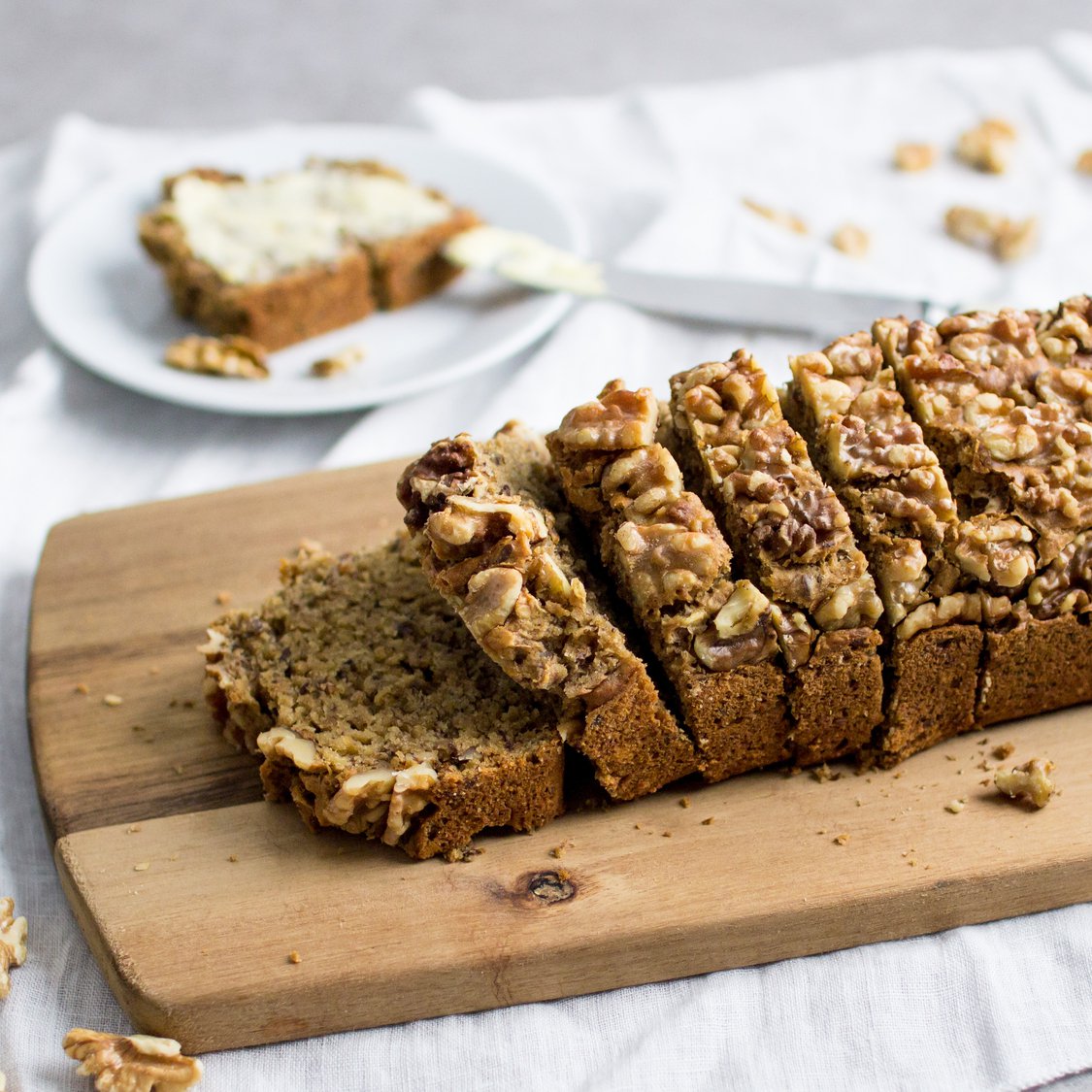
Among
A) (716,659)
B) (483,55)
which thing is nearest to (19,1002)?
(716,659)

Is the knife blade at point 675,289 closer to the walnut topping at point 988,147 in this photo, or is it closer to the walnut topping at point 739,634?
the walnut topping at point 988,147

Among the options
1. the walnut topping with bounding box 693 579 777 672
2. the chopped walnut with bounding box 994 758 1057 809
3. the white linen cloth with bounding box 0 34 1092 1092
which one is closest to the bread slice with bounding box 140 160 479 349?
the white linen cloth with bounding box 0 34 1092 1092

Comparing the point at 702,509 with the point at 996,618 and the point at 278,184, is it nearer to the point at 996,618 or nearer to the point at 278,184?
the point at 996,618

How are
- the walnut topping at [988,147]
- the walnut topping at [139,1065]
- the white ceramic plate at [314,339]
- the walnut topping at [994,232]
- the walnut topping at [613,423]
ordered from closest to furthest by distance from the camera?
the walnut topping at [139,1065] < the walnut topping at [613,423] < the white ceramic plate at [314,339] < the walnut topping at [994,232] < the walnut topping at [988,147]

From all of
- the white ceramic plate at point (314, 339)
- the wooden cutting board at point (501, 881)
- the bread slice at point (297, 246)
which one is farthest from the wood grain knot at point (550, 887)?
the bread slice at point (297, 246)

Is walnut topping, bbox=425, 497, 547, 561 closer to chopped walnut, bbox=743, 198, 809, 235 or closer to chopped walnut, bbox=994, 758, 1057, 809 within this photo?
chopped walnut, bbox=994, 758, 1057, 809

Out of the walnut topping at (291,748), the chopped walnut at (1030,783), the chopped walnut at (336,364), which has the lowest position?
the chopped walnut at (1030,783)

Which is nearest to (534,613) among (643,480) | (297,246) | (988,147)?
(643,480)

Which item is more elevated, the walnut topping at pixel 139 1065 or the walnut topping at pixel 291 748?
the walnut topping at pixel 291 748
